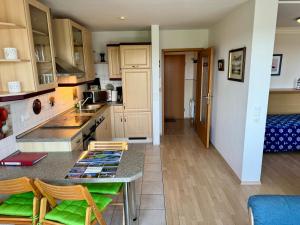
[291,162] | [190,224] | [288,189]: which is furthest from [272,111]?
[190,224]

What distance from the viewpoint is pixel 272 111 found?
4688 millimetres

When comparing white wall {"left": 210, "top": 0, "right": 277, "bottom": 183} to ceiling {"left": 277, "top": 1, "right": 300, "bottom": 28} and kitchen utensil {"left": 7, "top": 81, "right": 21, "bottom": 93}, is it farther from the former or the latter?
kitchen utensil {"left": 7, "top": 81, "right": 21, "bottom": 93}

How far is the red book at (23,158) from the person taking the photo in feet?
6.30

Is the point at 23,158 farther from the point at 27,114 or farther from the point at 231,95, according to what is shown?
the point at 231,95

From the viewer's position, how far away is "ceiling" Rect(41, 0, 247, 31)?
265 centimetres

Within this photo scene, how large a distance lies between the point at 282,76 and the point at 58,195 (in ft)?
16.9

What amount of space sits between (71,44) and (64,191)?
2369 millimetres

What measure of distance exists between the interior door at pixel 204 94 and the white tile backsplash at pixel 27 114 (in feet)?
8.57

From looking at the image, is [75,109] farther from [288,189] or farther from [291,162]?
[291,162]

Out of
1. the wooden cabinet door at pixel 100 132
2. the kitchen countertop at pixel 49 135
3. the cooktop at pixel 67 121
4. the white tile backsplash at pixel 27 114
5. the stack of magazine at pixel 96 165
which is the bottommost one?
the wooden cabinet door at pixel 100 132

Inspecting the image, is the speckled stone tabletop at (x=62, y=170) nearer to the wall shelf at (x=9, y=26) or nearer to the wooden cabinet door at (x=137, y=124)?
the wall shelf at (x=9, y=26)

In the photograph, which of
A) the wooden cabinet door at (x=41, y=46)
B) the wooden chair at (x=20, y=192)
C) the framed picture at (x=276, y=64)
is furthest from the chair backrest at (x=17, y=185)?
the framed picture at (x=276, y=64)

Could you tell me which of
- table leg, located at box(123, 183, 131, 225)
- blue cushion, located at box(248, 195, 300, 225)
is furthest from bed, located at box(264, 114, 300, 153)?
table leg, located at box(123, 183, 131, 225)

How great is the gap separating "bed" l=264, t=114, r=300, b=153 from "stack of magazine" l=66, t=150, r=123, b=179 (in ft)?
9.67
